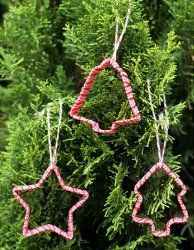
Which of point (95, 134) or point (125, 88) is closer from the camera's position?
point (125, 88)

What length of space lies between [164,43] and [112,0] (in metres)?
0.38

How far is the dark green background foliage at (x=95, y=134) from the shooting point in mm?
1509

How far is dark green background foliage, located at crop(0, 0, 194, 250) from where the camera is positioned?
1.51 metres

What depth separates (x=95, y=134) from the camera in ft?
4.98

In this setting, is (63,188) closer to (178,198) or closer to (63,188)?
(63,188)

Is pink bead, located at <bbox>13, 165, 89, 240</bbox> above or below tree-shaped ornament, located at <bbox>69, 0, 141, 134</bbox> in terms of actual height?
below

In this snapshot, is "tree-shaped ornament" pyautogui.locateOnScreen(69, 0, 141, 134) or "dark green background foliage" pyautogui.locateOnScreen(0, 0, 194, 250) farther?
"dark green background foliage" pyautogui.locateOnScreen(0, 0, 194, 250)

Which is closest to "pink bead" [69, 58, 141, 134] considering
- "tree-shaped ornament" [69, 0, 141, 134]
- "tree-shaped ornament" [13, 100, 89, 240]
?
"tree-shaped ornament" [69, 0, 141, 134]

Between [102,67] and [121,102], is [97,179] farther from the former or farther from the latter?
[102,67]

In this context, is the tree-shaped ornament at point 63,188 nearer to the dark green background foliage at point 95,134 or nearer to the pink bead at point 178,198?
the dark green background foliage at point 95,134

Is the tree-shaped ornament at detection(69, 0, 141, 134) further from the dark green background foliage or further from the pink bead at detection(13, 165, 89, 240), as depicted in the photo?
the pink bead at detection(13, 165, 89, 240)

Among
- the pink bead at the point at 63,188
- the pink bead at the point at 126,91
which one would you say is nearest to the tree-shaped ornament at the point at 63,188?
the pink bead at the point at 63,188

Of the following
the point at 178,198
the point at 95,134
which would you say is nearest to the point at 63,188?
the point at 95,134

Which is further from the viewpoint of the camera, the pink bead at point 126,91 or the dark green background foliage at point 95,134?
the dark green background foliage at point 95,134
